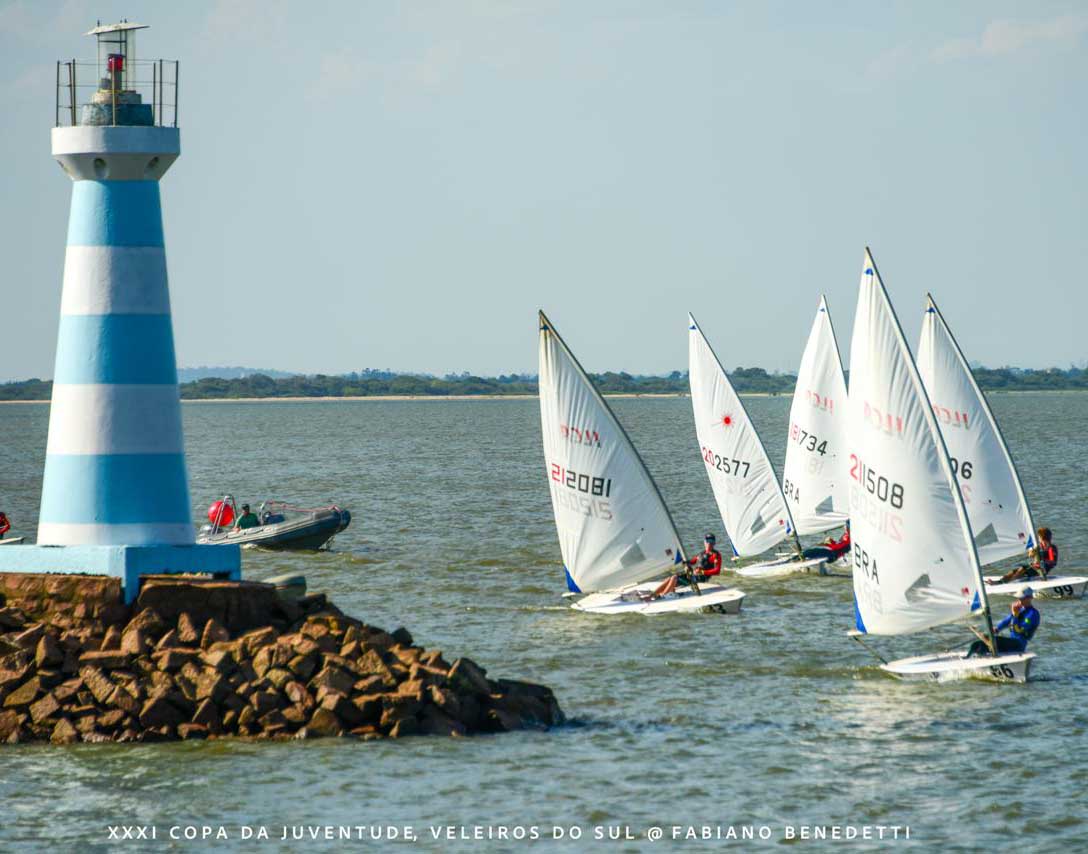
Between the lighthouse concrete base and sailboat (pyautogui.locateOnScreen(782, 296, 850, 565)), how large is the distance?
24334 mm

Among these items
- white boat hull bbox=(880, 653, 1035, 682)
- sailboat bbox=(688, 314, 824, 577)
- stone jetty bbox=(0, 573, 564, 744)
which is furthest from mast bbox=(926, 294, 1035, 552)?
stone jetty bbox=(0, 573, 564, 744)

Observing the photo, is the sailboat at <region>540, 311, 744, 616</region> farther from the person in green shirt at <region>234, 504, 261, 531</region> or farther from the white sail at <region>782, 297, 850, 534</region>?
the person in green shirt at <region>234, 504, 261, 531</region>

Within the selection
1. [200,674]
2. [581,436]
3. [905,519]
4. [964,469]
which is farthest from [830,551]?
[200,674]

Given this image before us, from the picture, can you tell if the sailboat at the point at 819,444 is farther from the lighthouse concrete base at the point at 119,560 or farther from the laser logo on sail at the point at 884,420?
the lighthouse concrete base at the point at 119,560

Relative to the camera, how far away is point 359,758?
21984mm

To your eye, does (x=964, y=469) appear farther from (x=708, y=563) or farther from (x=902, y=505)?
(x=902, y=505)

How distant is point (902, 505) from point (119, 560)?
1293 centimetres

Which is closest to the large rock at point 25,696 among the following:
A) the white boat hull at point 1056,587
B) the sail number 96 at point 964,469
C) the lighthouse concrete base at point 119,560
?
the lighthouse concrete base at point 119,560

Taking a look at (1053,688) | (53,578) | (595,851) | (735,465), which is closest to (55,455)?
(53,578)

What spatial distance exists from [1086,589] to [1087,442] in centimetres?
8165

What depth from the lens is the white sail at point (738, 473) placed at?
4278cm

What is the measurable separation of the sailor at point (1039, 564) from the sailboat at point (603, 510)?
22.6 ft

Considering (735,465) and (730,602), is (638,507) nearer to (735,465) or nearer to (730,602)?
(730,602)

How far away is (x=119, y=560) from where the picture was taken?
23328 millimetres
